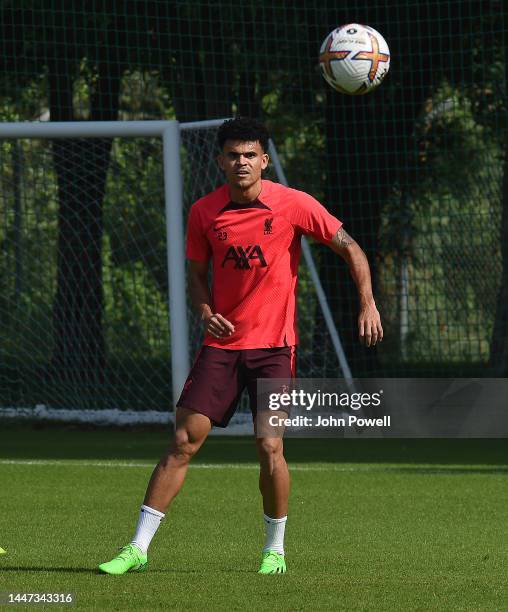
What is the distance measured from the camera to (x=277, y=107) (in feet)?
67.3

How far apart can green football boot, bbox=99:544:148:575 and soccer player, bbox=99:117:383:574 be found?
2.0 inches

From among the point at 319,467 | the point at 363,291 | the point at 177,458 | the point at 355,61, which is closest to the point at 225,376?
the point at 177,458

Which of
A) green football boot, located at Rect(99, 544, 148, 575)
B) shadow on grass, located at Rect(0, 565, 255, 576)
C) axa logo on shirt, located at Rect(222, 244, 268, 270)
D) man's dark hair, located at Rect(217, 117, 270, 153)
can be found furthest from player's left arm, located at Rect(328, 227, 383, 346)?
green football boot, located at Rect(99, 544, 148, 575)

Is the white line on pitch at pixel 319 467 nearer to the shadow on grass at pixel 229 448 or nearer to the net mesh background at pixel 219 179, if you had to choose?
the shadow on grass at pixel 229 448

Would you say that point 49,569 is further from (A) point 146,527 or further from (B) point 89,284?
(B) point 89,284

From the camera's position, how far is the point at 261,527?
27.6 feet

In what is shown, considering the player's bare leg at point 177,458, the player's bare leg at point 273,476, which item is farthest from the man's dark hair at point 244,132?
the player's bare leg at point 273,476

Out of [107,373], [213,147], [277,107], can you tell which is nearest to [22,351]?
[107,373]

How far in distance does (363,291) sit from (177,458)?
3.66ft

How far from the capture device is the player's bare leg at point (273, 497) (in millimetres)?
6789

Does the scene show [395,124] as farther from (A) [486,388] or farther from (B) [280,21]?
(A) [486,388]

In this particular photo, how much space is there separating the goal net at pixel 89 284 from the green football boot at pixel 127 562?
8014mm

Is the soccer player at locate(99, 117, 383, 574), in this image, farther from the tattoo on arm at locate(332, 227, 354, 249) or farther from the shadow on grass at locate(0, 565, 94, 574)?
the shadow on grass at locate(0, 565, 94, 574)

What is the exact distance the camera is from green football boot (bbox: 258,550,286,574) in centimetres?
674
